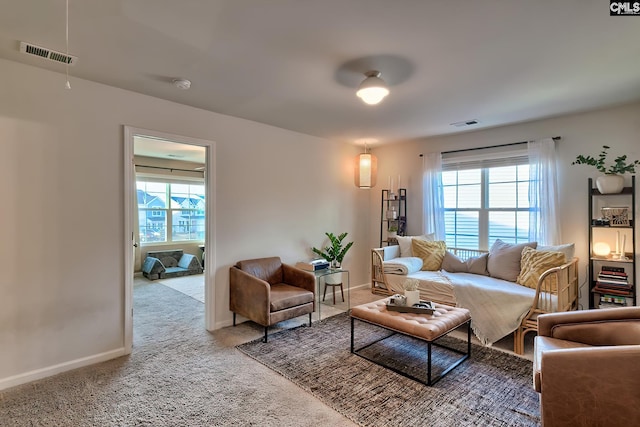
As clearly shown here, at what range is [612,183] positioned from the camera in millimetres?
3293

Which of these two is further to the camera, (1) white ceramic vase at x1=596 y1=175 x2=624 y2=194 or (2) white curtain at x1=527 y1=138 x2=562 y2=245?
(2) white curtain at x1=527 y1=138 x2=562 y2=245

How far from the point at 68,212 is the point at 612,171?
5.28 metres

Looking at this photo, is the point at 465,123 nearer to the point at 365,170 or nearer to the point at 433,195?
the point at 433,195

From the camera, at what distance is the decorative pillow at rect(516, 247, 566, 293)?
3142 mm

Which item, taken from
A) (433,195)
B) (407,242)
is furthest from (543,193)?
(407,242)

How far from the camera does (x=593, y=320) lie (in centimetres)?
212

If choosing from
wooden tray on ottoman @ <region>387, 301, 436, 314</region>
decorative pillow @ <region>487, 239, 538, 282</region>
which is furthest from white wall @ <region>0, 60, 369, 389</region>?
decorative pillow @ <region>487, 239, 538, 282</region>

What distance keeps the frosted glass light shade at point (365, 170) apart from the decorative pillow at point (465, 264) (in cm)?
163

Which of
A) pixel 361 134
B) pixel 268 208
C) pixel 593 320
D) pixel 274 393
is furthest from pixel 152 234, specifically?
pixel 593 320

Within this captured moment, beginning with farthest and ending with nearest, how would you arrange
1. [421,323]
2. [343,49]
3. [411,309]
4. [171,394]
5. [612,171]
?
[612,171] < [411,309] < [421,323] < [171,394] < [343,49]

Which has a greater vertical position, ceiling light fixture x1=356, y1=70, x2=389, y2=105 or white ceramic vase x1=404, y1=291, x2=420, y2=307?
ceiling light fixture x1=356, y1=70, x2=389, y2=105

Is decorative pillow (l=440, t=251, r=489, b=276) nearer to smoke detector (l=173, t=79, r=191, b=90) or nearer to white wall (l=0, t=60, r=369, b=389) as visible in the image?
white wall (l=0, t=60, r=369, b=389)

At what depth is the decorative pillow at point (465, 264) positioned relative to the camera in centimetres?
409

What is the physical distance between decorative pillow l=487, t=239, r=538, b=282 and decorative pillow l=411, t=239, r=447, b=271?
0.63m
